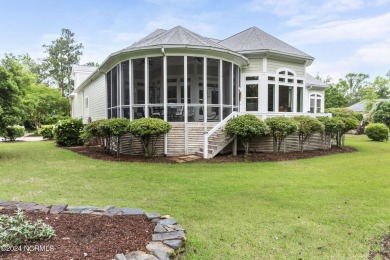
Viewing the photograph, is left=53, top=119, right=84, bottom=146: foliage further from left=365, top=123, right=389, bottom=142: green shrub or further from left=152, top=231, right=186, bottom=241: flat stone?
left=365, top=123, right=389, bottom=142: green shrub

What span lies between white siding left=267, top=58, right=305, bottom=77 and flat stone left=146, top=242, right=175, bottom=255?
39.6 ft

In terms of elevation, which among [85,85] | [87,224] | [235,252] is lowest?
[235,252]

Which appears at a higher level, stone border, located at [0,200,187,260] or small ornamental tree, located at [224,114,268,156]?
small ornamental tree, located at [224,114,268,156]

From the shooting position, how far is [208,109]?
11227 mm

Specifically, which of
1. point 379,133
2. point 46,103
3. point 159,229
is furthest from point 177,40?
point 46,103

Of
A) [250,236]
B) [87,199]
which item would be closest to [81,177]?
[87,199]

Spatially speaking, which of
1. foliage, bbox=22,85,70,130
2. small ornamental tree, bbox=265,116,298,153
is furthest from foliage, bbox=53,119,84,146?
foliage, bbox=22,85,70,130

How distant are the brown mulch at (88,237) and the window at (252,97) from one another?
11.0 m

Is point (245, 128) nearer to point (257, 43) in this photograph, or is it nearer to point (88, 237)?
point (257, 43)

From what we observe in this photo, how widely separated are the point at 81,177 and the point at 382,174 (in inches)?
324

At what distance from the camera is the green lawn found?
3316 mm

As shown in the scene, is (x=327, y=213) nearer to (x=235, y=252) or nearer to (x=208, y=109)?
(x=235, y=252)

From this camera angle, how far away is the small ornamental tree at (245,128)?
9727 mm

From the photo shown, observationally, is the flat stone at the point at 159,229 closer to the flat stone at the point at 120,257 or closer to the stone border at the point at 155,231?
the stone border at the point at 155,231
